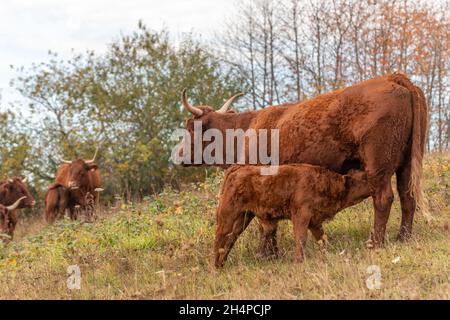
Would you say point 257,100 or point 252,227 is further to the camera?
point 257,100

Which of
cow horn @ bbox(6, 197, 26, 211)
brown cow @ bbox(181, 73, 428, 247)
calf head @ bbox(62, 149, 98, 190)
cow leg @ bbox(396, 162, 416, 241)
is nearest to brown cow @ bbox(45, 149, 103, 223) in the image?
calf head @ bbox(62, 149, 98, 190)

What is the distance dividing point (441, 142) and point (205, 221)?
15877mm

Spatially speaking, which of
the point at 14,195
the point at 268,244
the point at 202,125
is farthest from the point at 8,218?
the point at 268,244

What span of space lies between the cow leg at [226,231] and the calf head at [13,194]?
40.2 feet

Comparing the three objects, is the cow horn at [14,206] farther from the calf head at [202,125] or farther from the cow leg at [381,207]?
the cow leg at [381,207]

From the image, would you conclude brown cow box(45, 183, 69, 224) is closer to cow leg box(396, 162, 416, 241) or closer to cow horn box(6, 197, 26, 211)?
cow horn box(6, 197, 26, 211)

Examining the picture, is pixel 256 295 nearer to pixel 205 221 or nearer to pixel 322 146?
pixel 322 146

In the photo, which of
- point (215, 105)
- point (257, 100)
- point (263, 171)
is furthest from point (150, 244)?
point (257, 100)

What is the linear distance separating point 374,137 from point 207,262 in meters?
2.55

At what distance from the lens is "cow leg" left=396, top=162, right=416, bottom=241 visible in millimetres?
7816

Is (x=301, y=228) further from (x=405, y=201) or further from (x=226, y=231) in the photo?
(x=405, y=201)

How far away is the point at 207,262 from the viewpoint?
769 centimetres

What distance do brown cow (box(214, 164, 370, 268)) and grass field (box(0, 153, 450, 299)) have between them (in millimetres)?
369
